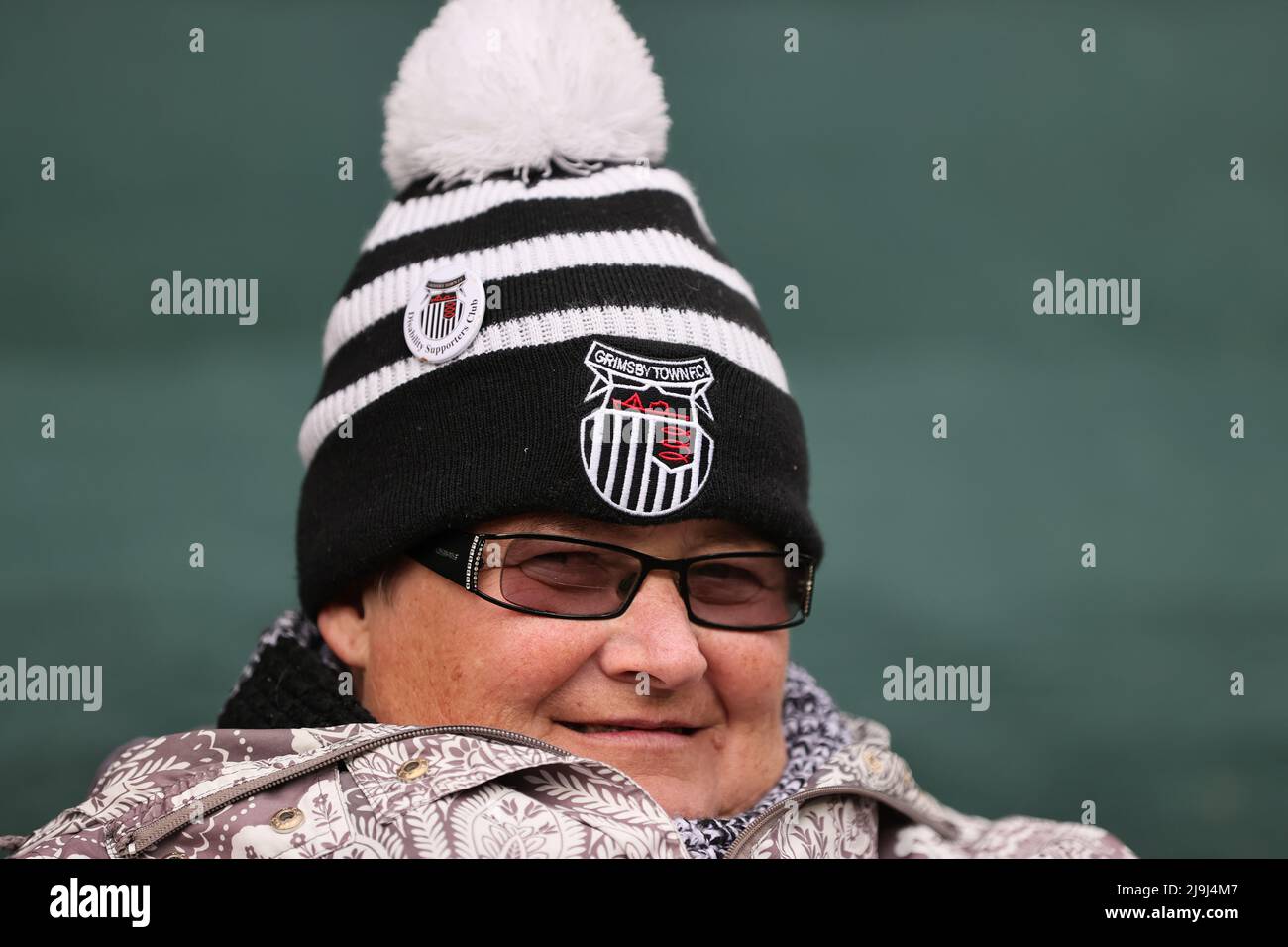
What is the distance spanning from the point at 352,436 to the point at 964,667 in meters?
1.59

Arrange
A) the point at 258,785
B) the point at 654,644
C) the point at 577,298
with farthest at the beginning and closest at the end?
the point at 577,298, the point at 654,644, the point at 258,785

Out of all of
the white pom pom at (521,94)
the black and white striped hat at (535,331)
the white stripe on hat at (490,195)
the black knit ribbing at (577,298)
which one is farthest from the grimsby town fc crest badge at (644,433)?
the white pom pom at (521,94)

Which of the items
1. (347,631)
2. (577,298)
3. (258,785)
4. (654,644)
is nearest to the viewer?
(258,785)

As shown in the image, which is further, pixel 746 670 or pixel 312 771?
pixel 746 670

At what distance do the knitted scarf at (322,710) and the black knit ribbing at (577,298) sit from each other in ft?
1.43

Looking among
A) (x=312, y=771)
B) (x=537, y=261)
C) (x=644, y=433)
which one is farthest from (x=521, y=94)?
(x=312, y=771)

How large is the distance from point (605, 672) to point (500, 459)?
0.35 meters

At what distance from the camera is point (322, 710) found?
7.57 feet

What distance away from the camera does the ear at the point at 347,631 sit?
247cm

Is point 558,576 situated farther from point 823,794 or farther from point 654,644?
point 823,794

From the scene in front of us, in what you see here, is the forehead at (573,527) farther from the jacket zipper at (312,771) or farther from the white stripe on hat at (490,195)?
the white stripe on hat at (490,195)
